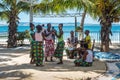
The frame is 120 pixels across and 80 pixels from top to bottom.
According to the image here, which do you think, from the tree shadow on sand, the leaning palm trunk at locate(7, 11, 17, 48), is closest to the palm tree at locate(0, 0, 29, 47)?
the leaning palm trunk at locate(7, 11, 17, 48)

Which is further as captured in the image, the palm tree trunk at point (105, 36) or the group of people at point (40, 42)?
the palm tree trunk at point (105, 36)

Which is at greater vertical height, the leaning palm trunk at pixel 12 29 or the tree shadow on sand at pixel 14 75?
the leaning palm trunk at pixel 12 29

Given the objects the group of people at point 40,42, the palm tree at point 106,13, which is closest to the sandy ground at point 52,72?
the group of people at point 40,42

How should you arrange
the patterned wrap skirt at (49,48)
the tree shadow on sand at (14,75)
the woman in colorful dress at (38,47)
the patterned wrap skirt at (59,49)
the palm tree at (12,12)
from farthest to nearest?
the palm tree at (12,12) < the patterned wrap skirt at (49,48) < the patterned wrap skirt at (59,49) < the woman in colorful dress at (38,47) < the tree shadow on sand at (14,75)

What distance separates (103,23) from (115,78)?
7847 millimetres

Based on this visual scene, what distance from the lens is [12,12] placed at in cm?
2455

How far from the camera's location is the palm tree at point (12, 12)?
960 inches

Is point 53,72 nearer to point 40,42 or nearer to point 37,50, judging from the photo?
point 37,50

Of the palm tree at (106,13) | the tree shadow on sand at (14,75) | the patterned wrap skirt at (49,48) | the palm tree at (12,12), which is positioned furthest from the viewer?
the palm tree at (12,12)

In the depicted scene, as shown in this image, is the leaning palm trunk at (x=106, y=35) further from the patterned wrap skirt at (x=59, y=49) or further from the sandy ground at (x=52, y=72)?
the sandy ground at (x=52, y=72)

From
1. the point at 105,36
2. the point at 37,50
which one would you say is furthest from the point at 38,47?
the point at 105,36

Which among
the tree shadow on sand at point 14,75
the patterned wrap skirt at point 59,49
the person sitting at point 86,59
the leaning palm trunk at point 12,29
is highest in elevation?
the leaning palm trunk at point 12,29

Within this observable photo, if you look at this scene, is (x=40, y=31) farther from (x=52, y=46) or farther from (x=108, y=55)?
(x=108, y=55)

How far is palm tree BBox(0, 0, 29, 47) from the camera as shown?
960 inches
